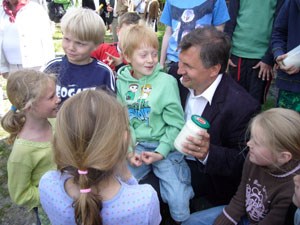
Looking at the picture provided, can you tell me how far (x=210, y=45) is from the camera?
224cm

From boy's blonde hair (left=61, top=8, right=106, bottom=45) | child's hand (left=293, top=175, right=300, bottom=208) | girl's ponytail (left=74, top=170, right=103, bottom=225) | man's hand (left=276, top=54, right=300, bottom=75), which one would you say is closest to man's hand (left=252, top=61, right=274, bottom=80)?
man's hand (left=276, top=54, right=300, bottom=75)

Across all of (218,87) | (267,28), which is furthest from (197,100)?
(267,28)

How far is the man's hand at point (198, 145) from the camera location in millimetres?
1840

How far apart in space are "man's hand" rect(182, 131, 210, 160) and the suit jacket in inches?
4.5

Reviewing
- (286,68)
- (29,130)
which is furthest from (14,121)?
(286,68)

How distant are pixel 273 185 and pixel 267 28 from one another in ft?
6.62

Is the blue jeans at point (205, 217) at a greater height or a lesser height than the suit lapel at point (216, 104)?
lesser

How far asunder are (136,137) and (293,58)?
1.31 metres

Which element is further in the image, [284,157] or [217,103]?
[217,103]

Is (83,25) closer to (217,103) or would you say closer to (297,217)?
(217,103)

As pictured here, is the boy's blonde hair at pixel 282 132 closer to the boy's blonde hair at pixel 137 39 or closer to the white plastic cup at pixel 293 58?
the white plastic cup at pixel 293 58

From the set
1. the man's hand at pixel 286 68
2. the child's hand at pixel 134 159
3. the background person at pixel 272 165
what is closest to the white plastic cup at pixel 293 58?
the man's hand at pixel 286 68

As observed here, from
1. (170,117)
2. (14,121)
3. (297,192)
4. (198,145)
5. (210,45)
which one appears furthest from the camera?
(170,117)

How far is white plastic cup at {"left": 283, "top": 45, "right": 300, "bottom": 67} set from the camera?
248cm
